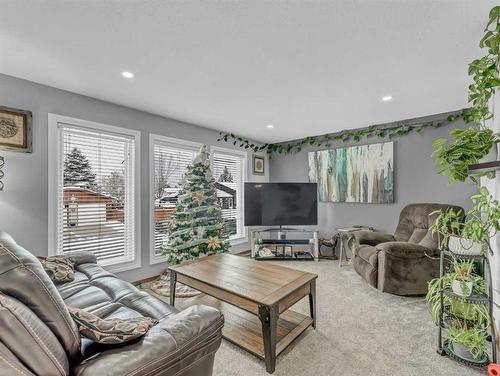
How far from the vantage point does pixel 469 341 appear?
5.72 feet

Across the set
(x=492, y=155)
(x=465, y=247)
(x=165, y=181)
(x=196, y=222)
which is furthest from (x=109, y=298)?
(x=492, y=155)

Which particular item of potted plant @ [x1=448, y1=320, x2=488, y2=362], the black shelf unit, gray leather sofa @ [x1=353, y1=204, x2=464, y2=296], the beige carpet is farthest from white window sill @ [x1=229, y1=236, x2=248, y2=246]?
the black shelf unit

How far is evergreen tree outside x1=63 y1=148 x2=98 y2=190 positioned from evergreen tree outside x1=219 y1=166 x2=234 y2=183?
7.08 feet

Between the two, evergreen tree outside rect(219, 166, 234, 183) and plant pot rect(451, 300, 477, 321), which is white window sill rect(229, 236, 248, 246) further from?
plant pot rect(451, 300, 477, 321)

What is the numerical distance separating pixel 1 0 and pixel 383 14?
240cm

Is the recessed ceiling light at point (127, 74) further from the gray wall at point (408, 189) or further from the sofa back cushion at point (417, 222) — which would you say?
the sofa back cushion at point (417, 222)

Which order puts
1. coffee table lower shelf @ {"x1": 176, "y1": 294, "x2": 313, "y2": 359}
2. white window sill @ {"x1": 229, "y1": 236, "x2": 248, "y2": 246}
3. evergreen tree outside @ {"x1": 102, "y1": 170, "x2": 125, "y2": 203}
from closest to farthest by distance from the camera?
coffee table lower shelf @ {"x1": 176, "y1": 294, "x2": 313, "y2": 359}
evergreen tree outside @ {"x1": 102, "y1": 170, "x2": 125, "y2": 203}
white window sill @ {"x1": 229, "y1": 236, "x2": 248, "y2": 246}

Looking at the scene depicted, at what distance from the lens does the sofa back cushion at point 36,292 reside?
2.71ft

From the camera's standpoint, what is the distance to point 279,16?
1.64 meters

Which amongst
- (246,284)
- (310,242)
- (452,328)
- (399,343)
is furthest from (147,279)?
(452,328)

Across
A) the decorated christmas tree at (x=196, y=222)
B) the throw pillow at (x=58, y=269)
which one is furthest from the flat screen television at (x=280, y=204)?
the throw pillow at (x=58, y=269)

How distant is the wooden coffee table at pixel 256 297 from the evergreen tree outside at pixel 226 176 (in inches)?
89.8

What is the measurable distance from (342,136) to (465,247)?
3.05 m

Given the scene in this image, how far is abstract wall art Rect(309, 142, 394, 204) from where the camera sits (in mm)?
4036
